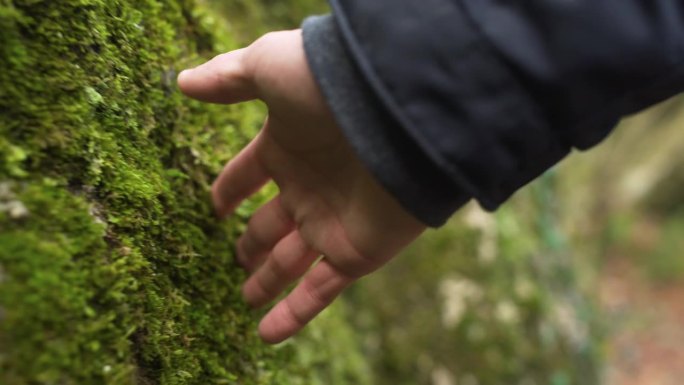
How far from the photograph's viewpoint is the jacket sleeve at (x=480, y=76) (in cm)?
141

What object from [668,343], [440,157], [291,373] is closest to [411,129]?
[440,157]

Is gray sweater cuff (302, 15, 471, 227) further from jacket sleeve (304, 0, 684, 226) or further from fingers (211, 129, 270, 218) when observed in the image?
fingers (211, 129, 270, 218)

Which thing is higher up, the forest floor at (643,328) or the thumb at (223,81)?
the thumb at (223,81)

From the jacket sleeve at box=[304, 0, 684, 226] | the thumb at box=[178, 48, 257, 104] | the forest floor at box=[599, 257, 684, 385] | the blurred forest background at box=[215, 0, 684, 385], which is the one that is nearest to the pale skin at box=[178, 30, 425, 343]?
the thumb at box=[178, 48, 257, 104]

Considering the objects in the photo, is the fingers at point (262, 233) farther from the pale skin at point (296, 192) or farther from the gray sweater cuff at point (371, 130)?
the gray sweater cuff at point (371, 130)

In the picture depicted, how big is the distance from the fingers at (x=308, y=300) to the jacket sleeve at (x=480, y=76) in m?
0.42

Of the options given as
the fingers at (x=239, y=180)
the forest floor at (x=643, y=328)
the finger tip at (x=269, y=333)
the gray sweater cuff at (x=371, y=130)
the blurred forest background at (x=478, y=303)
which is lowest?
the forest floor at (x=643, y=328)

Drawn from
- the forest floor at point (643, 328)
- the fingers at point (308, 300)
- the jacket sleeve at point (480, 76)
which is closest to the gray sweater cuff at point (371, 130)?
the jacket sleeve at point (480, 76)

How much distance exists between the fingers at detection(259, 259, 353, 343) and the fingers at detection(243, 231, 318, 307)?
0.32ft

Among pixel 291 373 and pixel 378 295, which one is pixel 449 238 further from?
pixel 291 373

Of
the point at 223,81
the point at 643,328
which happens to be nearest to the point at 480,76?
the point at 223,81

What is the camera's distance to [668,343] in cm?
901

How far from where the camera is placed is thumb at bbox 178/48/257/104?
63.9 inches

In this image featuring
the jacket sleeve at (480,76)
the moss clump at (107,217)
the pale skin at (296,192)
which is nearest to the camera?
the moss clump at (107,217)
